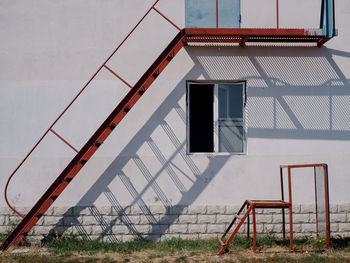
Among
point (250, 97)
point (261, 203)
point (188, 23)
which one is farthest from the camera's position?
point (250, 97)

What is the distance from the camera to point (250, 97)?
27.4ft

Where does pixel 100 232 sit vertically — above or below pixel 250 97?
below

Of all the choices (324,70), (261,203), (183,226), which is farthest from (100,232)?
(324,70)

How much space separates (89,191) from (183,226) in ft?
6.81

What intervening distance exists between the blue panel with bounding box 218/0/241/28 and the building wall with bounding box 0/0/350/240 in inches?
21.3

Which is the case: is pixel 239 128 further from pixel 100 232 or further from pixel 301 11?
pixel 100 232

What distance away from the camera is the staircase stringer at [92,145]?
7.35 meters

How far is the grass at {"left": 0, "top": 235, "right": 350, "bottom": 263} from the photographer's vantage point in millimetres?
6723

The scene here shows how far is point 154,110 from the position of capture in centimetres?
Result: 823

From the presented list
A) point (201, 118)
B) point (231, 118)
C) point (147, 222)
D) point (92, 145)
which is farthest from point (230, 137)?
point (92, 145)

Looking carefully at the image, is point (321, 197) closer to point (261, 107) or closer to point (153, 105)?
point (261, 107)

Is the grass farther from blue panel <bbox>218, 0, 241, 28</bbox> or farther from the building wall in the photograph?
blue panel <bbox>218, 0, 241, 28</bbox>

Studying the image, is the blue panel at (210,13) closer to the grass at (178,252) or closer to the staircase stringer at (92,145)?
the staircase stringer at (92,145)

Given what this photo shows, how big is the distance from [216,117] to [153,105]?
1.38 m
